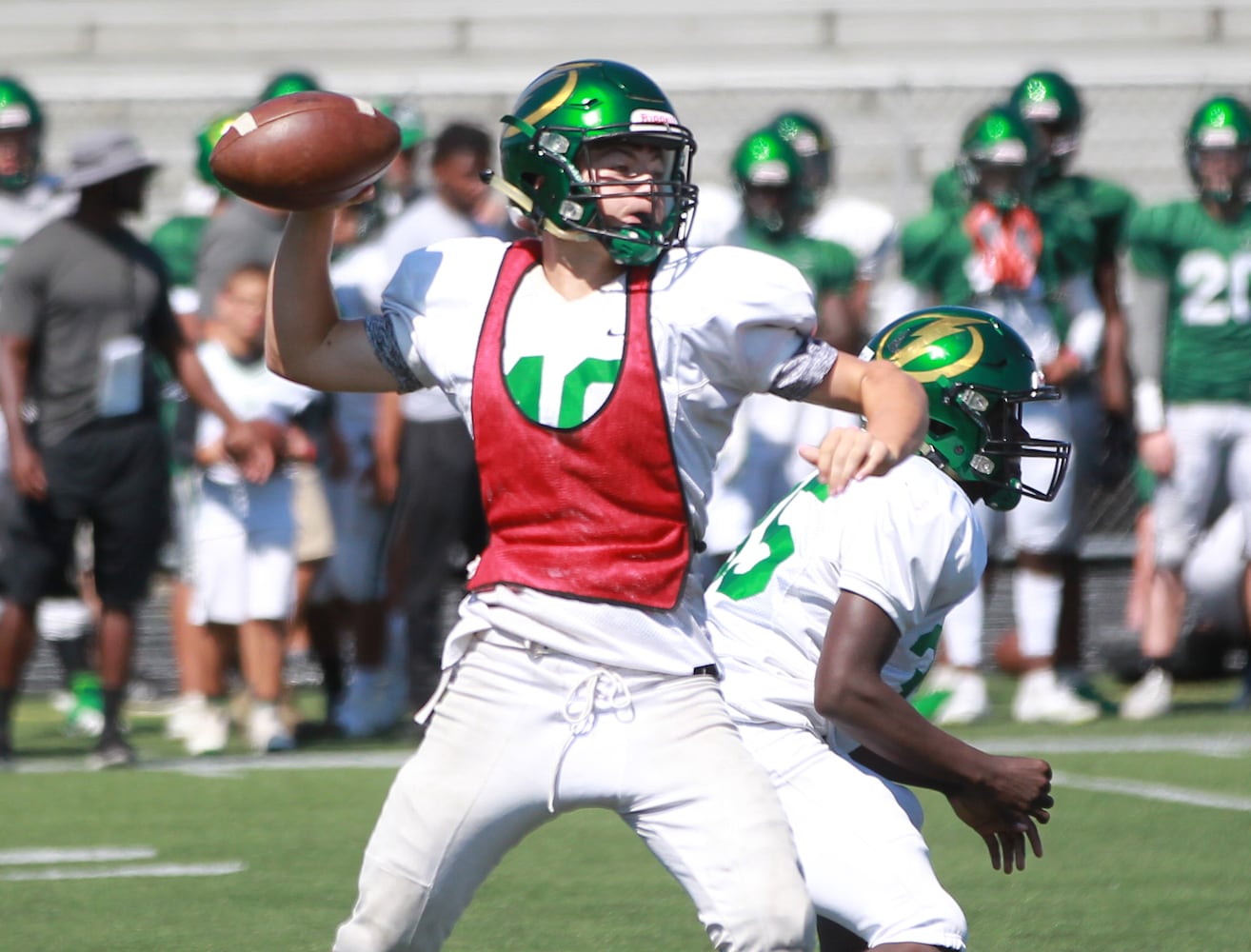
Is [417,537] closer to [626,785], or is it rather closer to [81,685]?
[81,685]

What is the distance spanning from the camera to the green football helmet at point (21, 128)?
26.5ft

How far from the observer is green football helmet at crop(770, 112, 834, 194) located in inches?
332

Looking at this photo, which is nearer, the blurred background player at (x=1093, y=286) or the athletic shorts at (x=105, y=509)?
the athletic shorts at (x=105, y=509)

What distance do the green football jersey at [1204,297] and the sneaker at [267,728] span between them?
3.53 m

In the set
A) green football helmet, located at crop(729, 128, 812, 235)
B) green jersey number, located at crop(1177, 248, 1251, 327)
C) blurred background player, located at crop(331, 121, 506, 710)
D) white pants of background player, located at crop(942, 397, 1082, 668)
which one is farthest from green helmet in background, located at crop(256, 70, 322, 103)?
green jersey number, located at crop(1177, 248, 1251, 327)

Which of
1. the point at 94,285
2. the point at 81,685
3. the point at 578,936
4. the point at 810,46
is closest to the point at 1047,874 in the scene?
the point at 578,936

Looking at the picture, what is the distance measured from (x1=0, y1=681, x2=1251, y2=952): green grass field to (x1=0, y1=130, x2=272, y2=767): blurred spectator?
53cm

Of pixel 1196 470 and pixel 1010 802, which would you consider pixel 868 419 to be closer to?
pixel 1010 802

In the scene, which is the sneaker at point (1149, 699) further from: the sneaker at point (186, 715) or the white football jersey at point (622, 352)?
the white football jersey at point (622, 352)

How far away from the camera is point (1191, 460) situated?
7996 mm

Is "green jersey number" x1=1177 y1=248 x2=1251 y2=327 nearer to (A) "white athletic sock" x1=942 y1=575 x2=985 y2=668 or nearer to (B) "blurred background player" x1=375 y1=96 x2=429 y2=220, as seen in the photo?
(A) "white athletic sock" x1=942 y1=575 x2=985 y2=668

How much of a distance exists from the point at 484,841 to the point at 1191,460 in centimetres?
553

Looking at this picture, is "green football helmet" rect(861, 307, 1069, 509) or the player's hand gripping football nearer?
the player's hand gripping football

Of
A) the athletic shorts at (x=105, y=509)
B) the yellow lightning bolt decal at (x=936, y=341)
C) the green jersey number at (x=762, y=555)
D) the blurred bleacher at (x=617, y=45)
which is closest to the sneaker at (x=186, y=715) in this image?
the athletic shorts at (x=105, y=509)
